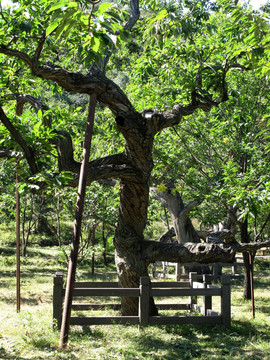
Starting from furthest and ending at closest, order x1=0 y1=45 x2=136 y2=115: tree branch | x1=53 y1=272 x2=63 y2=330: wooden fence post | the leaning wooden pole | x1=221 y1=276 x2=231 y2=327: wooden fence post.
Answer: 1. x1=221 y1=276 x2=231 y2=327: wooden fence post
2. x1=53 y1=272 x2=63 y2=330: wooden fence post
3. x1=0 y1=45 x2=136 y2=115: tree branch
4. the leaning wooden pole

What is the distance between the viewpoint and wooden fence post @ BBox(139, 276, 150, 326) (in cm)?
821

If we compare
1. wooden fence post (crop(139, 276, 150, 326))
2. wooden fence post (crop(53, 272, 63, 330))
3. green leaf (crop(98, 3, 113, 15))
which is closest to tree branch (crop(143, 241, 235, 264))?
wooden fence post (crop(139, 276, 150, 326))

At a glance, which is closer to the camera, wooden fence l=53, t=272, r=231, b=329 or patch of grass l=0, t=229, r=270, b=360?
patch of grass l=0, t=229, r=270, b=360

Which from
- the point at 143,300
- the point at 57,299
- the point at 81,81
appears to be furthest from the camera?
the point at 143,300

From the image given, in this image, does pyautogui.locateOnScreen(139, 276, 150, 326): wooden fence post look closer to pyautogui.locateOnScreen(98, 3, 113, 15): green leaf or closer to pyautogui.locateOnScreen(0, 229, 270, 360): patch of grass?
A: pyautogui.locateOnScreen(0, 229, 270, 360): patch of grass

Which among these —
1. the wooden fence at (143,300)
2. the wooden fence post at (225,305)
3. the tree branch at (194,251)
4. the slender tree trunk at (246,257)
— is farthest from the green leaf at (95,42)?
the slender tree trunk at (246,257)

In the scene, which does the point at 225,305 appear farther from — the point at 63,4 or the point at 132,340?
the point at 63,4

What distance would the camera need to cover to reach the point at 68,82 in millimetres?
7223

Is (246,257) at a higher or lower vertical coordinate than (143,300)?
higher

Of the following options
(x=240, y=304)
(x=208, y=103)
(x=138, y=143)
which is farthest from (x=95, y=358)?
(x=240, y=304)

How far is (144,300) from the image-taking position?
324 inches

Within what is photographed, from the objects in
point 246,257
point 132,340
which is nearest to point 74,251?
point 132,340

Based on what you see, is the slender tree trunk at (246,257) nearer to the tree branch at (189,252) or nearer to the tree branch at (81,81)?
the tree branch at (189,252)

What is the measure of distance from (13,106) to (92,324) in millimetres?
5485
